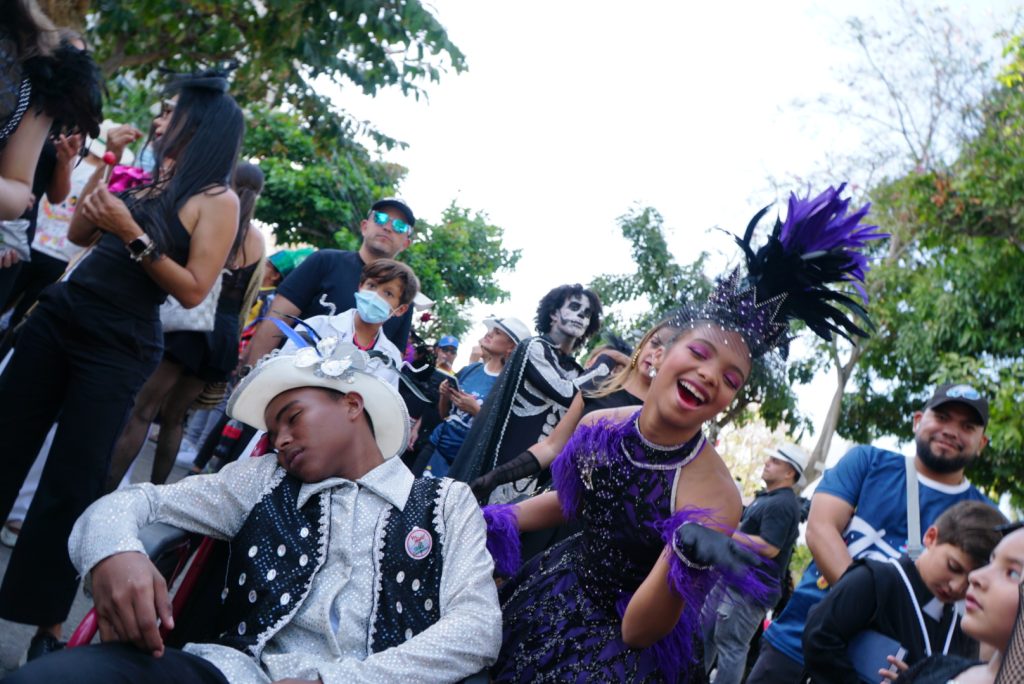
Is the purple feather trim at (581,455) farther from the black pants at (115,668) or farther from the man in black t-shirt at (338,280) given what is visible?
the man in black t-shirt at (338,280)

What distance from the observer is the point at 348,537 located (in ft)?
8.64

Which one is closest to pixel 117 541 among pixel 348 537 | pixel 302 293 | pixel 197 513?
pixel 197 513

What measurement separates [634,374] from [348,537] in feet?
8.46

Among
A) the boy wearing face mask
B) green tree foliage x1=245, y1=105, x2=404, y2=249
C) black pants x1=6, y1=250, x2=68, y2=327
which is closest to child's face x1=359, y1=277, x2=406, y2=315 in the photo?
the boy wearing face mask

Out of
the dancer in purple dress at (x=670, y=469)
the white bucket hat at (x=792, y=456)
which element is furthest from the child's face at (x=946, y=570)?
the white bucket hat at (x=792, y=456)

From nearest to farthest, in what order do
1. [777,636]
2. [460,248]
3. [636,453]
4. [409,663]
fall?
1. [409,663]
2. [636,453]
3. [777,636]
4. [460,248]

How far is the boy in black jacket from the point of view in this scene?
3.60 m

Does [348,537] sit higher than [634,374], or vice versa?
[634,374]

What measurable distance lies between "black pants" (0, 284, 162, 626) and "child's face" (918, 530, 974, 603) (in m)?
2.98

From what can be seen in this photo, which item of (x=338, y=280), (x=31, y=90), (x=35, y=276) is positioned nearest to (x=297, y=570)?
(x=31, y=90)

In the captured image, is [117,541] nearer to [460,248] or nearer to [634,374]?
[634,374]

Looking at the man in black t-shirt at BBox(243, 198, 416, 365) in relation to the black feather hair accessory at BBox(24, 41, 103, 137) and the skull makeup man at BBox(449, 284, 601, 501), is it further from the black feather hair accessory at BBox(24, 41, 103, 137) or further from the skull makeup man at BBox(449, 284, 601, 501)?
the black feather hair accessory at BBox(24, 41, 103, 137)

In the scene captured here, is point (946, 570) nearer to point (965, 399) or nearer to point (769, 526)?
point (965, 399)

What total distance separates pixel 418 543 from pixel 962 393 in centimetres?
288
